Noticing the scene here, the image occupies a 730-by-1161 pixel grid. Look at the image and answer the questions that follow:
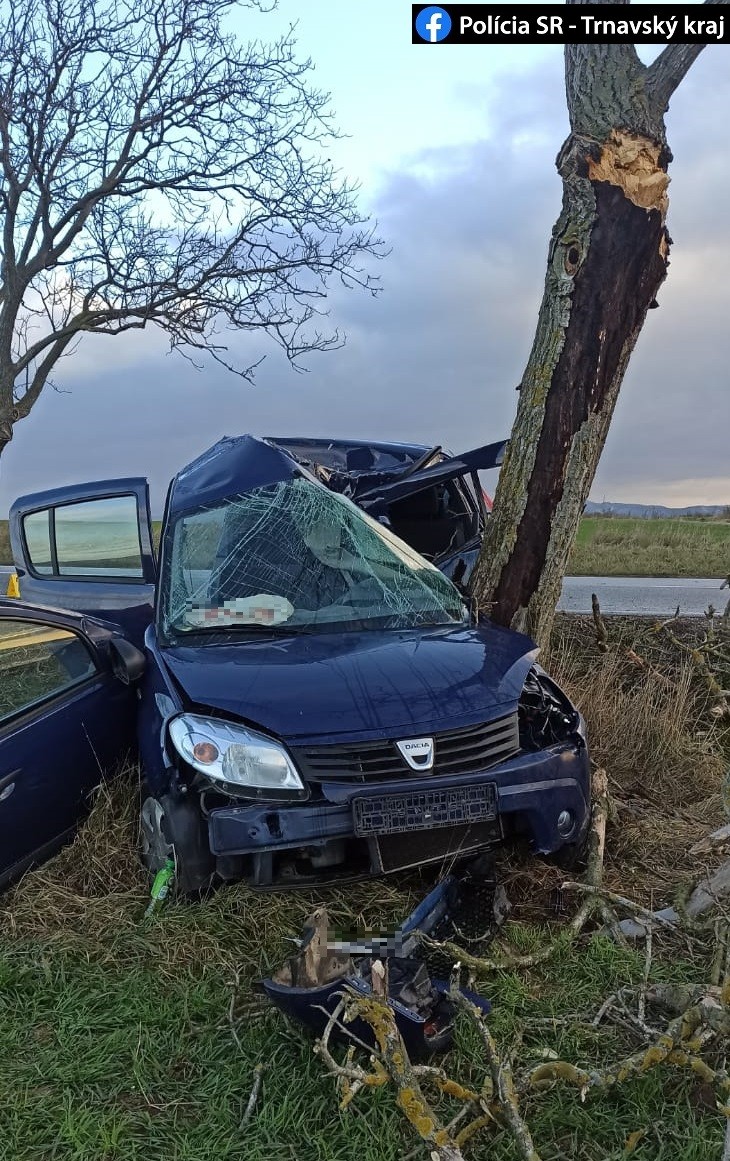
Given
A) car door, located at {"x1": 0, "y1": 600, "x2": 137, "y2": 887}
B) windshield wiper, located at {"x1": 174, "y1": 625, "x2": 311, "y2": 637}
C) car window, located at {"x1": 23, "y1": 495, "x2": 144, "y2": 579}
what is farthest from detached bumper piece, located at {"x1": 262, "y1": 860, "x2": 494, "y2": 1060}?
car window, located at {"x1": 23, "y1": 495, "x2": 144, "y2": 579}

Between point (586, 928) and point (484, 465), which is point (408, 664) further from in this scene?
point (484, 465)

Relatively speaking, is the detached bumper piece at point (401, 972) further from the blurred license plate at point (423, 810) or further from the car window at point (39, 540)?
the car window at point (39, 540)

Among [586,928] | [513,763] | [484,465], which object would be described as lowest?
[586,928]

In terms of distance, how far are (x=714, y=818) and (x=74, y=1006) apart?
3208 millimetres

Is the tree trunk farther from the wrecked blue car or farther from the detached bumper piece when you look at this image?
the detached bumper piece

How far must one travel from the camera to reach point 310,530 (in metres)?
4.44

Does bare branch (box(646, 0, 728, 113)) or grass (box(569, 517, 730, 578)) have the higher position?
bare branch (box(646, 0, 728, 113))

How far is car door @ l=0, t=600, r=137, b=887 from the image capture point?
371cm

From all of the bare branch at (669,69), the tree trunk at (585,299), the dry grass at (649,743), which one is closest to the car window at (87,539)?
the tree trunk at (585,299)

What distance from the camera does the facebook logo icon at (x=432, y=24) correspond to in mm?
4977

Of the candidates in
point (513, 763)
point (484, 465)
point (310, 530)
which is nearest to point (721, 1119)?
point (513, 763)

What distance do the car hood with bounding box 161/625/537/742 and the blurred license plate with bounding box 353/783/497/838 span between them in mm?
234

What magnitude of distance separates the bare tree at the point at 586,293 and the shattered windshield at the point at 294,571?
3.61 ft

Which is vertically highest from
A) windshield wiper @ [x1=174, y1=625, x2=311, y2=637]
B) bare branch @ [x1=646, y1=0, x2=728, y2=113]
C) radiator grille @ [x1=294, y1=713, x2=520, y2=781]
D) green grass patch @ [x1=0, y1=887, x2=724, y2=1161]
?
bare branch @ [x1=646, y1=0, x2=728, y2=113]
